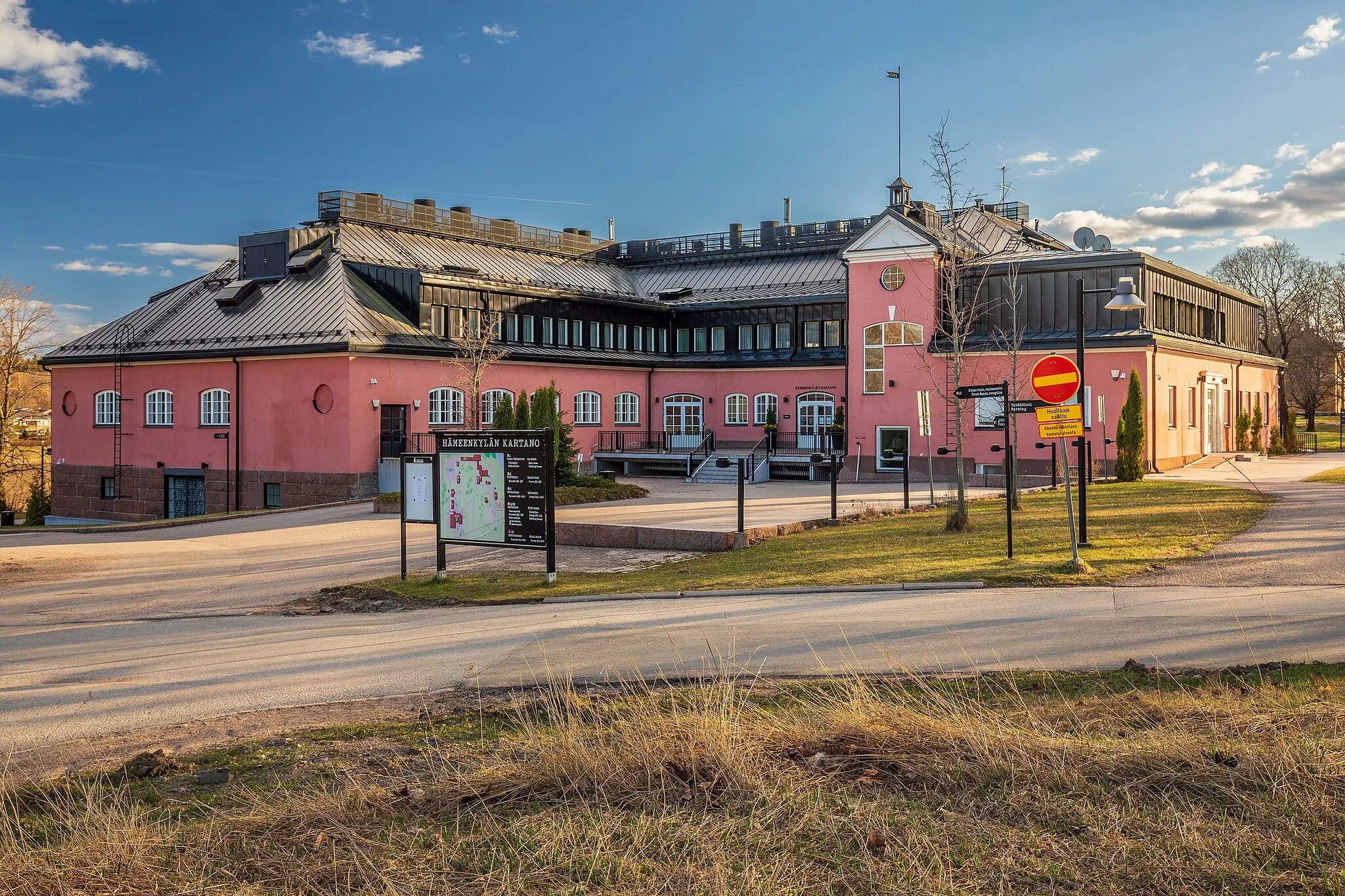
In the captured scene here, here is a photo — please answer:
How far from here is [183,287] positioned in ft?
135

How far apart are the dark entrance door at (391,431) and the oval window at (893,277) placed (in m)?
17.1

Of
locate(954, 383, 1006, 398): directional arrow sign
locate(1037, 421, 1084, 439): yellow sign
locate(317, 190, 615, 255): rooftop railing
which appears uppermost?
locate(317, 190, 615, 255): rooftop railing

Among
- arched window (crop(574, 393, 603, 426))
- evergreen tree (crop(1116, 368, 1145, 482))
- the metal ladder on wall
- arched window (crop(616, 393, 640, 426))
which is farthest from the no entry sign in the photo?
the metal ladder on wall

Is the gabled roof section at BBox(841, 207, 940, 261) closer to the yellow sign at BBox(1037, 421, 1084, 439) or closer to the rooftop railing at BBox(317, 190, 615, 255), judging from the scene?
the rooftop railing at BBox(317, 190, 615, 255)

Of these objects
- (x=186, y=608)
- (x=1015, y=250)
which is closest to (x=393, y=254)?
(x=1015, y=250)

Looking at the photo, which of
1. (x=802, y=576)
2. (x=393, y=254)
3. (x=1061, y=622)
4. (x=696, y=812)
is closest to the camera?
(x=696, y=812)

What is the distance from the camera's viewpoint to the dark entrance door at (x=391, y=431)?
32719 millimetres

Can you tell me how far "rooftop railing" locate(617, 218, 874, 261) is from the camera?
51062 millimetres

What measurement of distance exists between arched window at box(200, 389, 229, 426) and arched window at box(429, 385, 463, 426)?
683cm

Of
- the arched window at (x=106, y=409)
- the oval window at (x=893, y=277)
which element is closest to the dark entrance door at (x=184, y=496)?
the arched window at (x=106, y=409)

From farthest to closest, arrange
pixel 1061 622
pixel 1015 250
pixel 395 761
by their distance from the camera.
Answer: pixel 1015 250
pixel 1061 622
pixel 395 761

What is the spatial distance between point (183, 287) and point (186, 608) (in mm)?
32462

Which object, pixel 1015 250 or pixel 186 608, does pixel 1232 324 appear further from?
pixel 186 608

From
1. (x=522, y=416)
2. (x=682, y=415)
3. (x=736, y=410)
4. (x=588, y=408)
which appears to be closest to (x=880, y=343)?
(x=736, y=410)
